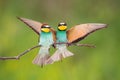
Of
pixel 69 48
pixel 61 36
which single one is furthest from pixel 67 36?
pixel 69 48

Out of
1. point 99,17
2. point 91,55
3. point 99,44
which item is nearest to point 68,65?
point 91,55

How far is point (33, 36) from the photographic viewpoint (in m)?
2.36

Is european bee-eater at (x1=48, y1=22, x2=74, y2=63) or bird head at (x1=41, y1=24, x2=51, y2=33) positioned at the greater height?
bird head at (x1=41, y1=24, x2=51, y2=33)

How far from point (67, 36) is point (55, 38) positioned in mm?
12

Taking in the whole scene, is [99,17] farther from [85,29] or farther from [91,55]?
[85,29]

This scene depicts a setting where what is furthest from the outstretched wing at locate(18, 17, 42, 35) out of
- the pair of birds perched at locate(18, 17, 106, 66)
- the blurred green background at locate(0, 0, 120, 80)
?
the blurred green background at locate(0, 0, 120, 80)

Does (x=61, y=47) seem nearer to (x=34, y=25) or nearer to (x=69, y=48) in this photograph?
(x=34, y=25)

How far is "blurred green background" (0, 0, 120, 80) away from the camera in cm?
214

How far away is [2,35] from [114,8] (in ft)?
3.18

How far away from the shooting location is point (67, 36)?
506 millimetres

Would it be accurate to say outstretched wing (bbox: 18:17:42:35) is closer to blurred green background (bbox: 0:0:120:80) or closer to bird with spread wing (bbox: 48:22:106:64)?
bird with spread wing (bbox: 48:22:106:64)

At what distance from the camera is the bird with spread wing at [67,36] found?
19.1 inches

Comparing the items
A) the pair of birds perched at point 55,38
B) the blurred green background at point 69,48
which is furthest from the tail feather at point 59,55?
the blurred green background at point 69,48

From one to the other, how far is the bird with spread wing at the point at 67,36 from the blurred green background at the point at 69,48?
150 centimetres
